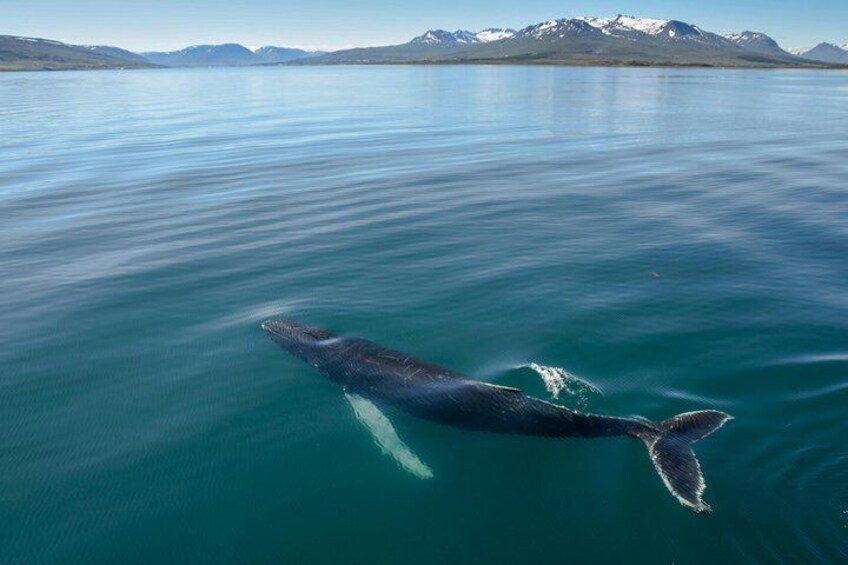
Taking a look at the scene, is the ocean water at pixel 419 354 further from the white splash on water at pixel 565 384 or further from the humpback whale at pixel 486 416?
the humpback whale at pixel 486 416

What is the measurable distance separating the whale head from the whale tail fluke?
9364 mm

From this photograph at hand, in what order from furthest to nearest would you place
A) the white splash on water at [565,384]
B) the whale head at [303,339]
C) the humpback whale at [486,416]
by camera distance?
the whale head at [303,339]
the white splash on water at [565,384]
the humpback whale at [486,416]

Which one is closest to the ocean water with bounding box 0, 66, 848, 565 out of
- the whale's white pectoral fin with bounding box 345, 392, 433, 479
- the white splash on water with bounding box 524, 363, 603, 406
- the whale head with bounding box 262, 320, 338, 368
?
the white splash on water with bounding box 524, 363, 603, 406

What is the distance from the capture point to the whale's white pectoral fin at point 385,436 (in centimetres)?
1339

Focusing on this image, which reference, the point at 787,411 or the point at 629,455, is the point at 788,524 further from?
the point at 787,411

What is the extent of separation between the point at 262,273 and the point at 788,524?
20.6 metres


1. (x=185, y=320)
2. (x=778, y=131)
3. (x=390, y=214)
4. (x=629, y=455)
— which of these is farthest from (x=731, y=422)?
(x=778, y=131)

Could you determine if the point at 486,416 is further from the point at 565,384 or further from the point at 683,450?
the point at 683,450

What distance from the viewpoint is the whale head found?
58.5ft

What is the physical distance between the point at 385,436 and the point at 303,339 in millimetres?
5627

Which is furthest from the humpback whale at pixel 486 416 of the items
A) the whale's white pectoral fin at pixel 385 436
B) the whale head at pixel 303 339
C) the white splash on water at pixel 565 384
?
the white splash on water at pixel 565 384

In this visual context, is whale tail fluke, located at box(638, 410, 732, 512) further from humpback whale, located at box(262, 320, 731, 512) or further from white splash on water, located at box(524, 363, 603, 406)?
white splash on water, located at box(524, 363, 603, 406)

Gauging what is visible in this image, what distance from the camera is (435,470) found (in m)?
13.4

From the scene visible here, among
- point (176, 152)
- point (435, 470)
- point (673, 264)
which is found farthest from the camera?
point (176, 152)
